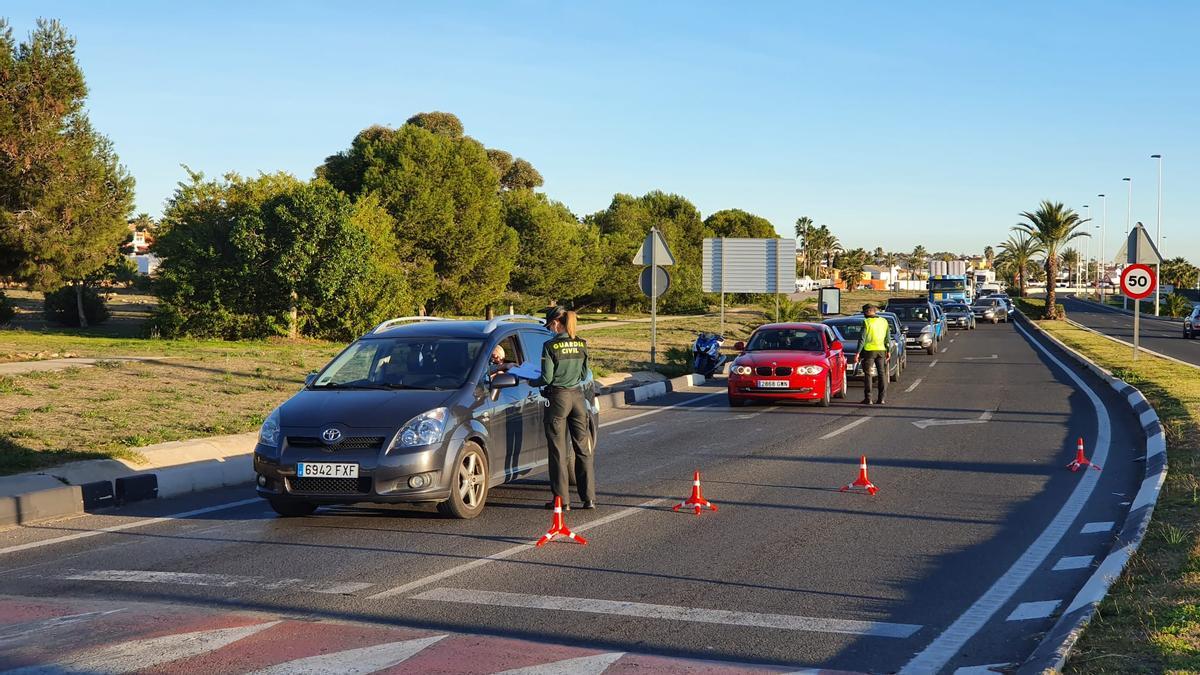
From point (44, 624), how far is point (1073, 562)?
6.50 meters

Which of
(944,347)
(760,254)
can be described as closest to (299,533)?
(760,254)

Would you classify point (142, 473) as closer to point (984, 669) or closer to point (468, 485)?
point (468, 485)

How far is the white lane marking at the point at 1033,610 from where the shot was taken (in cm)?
644

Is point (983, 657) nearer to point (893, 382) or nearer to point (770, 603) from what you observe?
point (770, 603)

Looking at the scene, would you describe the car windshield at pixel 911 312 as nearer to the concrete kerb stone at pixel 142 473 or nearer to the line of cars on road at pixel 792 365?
the line of cars on road at pixel 792 365

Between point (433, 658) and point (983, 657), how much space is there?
2742 mm

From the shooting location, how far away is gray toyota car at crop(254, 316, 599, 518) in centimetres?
900

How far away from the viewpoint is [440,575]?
24.6 feet

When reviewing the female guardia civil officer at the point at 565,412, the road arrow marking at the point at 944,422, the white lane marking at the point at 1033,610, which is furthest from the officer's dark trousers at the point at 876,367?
the white lane marking at the point at 1033,610

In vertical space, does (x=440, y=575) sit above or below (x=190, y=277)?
below

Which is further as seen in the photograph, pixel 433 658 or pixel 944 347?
pixel 944 347

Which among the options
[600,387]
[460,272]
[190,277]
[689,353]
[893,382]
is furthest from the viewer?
[460,272]

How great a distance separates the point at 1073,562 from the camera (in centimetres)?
783

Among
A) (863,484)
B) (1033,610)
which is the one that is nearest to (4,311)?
(863,484)
